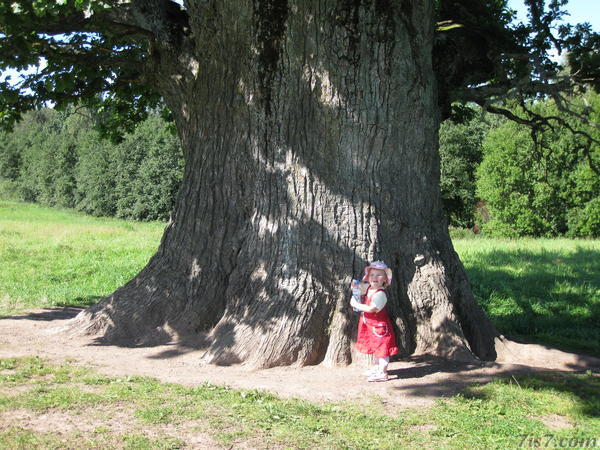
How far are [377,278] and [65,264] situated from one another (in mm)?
11708

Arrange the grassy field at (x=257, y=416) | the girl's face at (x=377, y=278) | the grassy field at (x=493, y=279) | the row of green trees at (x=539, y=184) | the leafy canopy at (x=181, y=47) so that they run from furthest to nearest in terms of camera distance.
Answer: the row of green trees at (x=539, y=184)
the grassy field at (x=493, y=279)
the leafy canopy at (x=181, y=47)
the girl's face at (x=377, y=278)
the grassy field at (x=257, y=416)

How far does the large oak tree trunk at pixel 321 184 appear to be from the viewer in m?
6.77

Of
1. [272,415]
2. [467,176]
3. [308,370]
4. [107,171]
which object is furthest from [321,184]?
[107,171]

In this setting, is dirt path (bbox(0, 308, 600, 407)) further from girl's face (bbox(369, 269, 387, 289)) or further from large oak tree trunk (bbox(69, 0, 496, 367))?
girl's face (bbox(369, 269, 387, 289))

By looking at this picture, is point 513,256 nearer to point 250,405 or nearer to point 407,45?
point 407,45

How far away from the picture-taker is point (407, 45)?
7.03 m

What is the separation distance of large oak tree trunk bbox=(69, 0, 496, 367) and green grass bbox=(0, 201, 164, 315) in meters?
5.23

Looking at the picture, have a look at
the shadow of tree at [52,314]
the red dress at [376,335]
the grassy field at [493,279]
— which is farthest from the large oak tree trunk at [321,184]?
the grassy field at [493,279]

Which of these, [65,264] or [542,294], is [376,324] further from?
[65,264]

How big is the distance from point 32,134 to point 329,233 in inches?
2167

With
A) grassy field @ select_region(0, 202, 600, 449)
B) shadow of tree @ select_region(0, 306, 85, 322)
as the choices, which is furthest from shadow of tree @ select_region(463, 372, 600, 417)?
shadow of tree @ select_region(0, 306, 85, 322)

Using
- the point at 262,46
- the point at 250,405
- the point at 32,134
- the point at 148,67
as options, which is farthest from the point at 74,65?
the point at 32,134

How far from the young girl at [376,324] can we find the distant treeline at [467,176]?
15799 millimetres

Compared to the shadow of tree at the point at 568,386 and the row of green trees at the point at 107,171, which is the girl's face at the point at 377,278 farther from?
the row of green trees at the point at 107,171
